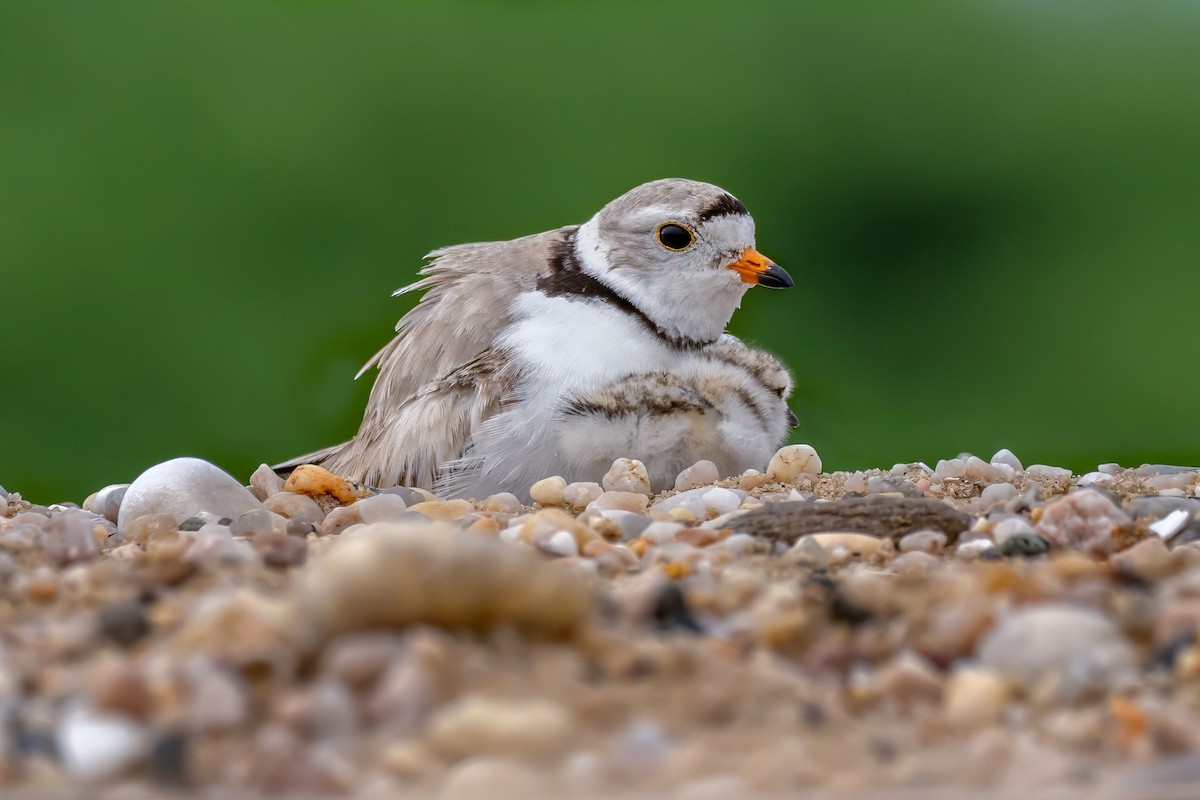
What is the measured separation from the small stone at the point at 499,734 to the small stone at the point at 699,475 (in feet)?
5.13

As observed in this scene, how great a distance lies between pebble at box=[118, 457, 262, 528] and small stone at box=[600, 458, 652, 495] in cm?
66

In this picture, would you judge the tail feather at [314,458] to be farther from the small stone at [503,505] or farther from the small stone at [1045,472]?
the small stone at [1045,472]

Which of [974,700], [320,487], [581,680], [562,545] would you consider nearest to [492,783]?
[581,680]

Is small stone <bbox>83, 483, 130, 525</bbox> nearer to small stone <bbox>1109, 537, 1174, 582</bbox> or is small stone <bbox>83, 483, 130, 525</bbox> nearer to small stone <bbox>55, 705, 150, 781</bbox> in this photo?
small stone <bbox>55, 705, 150, 781</bbox>

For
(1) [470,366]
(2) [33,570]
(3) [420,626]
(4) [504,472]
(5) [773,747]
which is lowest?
(5) [773,747]

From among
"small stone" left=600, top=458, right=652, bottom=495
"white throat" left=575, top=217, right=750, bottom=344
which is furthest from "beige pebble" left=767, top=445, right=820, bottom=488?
"white throat" left=575, top=217, right=750, bottom=344

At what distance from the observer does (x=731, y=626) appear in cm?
125

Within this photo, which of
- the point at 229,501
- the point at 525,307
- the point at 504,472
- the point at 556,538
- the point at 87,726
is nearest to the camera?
the point at 87,726

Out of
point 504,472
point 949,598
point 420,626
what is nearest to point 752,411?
point 504,472

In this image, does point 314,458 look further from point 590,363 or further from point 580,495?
point 580,495

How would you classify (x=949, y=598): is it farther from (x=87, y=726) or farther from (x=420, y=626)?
(x=87, y=726)

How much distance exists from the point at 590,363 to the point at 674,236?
0.41 meters

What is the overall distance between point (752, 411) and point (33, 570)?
1.54 m

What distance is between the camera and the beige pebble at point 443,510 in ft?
6.95
